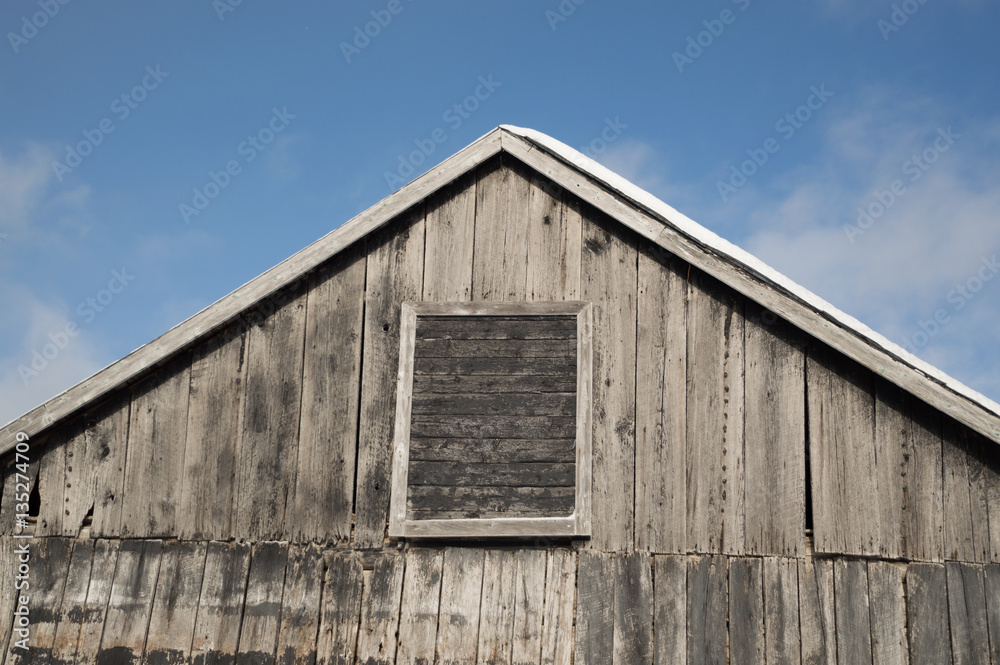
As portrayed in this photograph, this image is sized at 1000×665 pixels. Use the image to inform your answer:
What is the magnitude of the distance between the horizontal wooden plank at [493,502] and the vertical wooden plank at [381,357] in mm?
297

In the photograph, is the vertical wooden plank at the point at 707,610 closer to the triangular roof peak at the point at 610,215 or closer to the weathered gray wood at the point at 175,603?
the triangular roof peak at the point at 610,215

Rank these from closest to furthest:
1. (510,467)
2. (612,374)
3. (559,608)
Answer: (559,608) < (510,467) < (612,374)

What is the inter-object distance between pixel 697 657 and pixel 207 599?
320cm

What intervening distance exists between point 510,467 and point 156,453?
2500 millimetres

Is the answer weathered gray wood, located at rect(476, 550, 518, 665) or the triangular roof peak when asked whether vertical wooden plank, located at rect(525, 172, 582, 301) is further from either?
weathered gray wood, located at rect(476, 550, 518, 665)

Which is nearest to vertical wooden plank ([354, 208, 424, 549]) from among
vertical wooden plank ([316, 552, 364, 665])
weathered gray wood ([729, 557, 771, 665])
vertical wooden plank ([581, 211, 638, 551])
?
vertical wooden plank ([316, 552, 364, 665])

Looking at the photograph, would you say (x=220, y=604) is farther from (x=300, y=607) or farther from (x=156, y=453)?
(x=156, y=453)

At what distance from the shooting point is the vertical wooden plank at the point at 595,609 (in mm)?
4910

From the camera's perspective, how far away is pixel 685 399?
524 centimetres

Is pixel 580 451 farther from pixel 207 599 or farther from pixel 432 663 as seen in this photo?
pixel 207 599

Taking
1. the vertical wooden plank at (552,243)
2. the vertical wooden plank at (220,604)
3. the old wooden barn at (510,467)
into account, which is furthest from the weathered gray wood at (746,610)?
the vertical wooden plank at (220,604)

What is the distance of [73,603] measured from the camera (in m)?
5.30

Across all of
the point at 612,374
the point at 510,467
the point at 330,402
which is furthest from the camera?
the point at 330,402

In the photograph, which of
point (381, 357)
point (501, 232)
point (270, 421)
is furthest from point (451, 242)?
point (270, 421)
